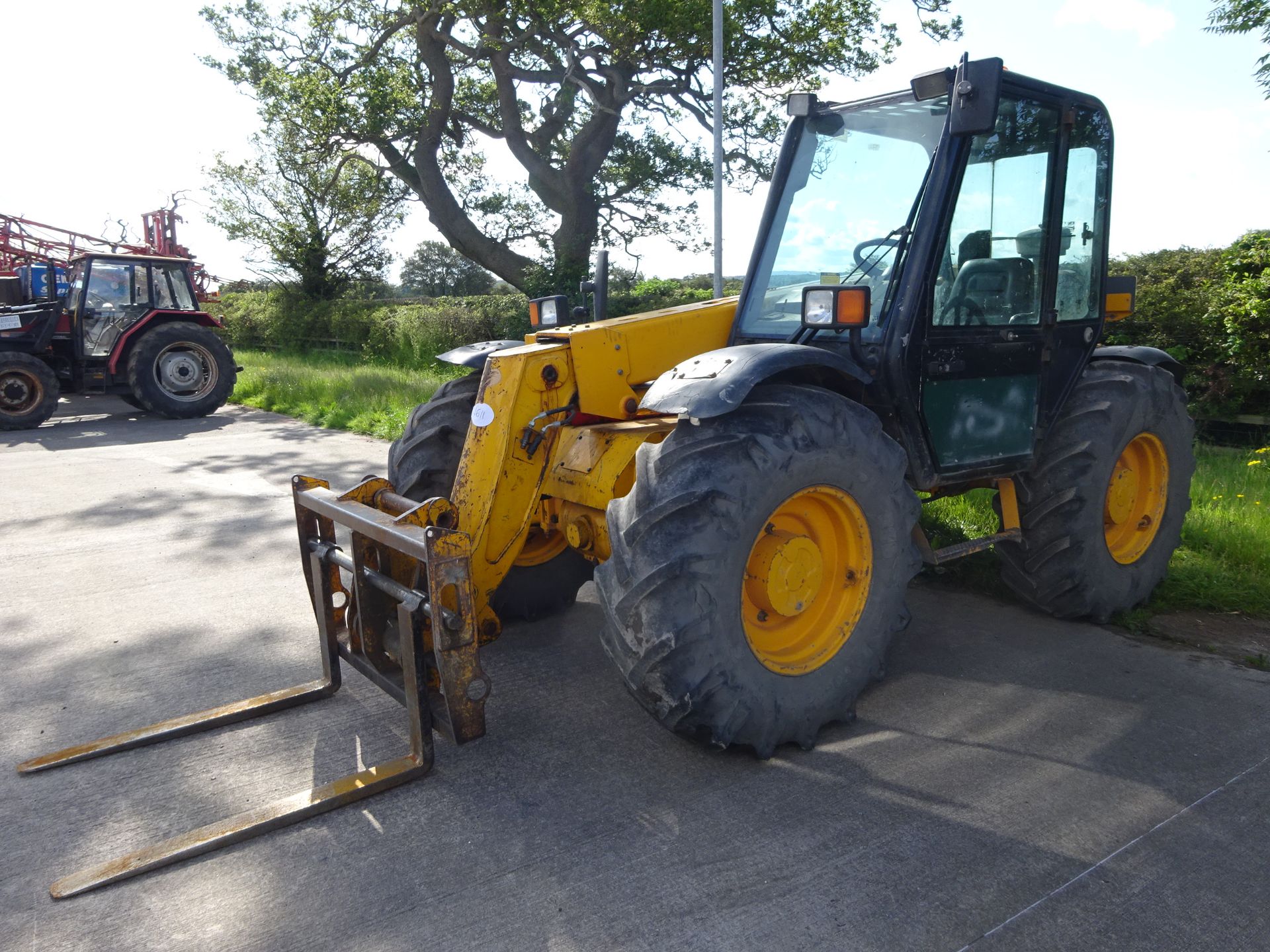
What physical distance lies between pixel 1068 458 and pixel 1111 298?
0.93 m

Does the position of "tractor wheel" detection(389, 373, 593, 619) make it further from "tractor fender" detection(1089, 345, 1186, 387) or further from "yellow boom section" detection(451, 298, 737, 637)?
"tractor fender" detection(1089, 345, 1186, 387)

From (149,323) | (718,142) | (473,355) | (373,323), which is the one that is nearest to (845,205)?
(473,355)

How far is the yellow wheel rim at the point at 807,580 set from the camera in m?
3.25

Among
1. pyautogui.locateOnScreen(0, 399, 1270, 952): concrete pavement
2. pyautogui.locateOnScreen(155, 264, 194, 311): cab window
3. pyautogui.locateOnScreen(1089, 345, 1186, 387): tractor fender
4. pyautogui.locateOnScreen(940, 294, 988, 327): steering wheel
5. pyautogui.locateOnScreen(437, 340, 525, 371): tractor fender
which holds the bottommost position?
pyautogui.locateOnScreen(0, 399, 1270, 952): concrete pavement

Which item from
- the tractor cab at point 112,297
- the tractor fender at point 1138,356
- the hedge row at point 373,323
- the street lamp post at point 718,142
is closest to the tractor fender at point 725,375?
the tractor fender at point 1138,356

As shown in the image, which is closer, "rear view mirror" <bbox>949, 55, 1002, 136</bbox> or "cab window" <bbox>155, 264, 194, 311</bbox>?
"rear view mirror" <bbox>949, 55, 1002, 136</bbox>

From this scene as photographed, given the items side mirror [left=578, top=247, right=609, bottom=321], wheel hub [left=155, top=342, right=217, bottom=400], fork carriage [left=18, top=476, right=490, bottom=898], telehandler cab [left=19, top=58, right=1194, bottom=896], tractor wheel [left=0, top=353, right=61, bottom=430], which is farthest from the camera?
wheel hub [left=155, top=342, right=217, bottom=400]

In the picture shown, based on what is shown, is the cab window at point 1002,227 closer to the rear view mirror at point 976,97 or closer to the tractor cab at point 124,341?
the rear view mirror at point 976,97

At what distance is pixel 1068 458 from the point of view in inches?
169

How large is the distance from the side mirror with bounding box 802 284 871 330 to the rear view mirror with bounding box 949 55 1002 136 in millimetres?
686

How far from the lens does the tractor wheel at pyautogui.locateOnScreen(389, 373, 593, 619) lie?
4.04m

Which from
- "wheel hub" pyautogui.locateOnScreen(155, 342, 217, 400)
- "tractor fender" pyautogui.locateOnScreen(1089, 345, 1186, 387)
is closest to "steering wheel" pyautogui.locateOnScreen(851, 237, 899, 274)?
"tractor fender" pyautogui.locateOnScreen(1089, 345, 1186, 387)

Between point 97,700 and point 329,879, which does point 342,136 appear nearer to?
point 97,700

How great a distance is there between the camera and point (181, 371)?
13.5m
